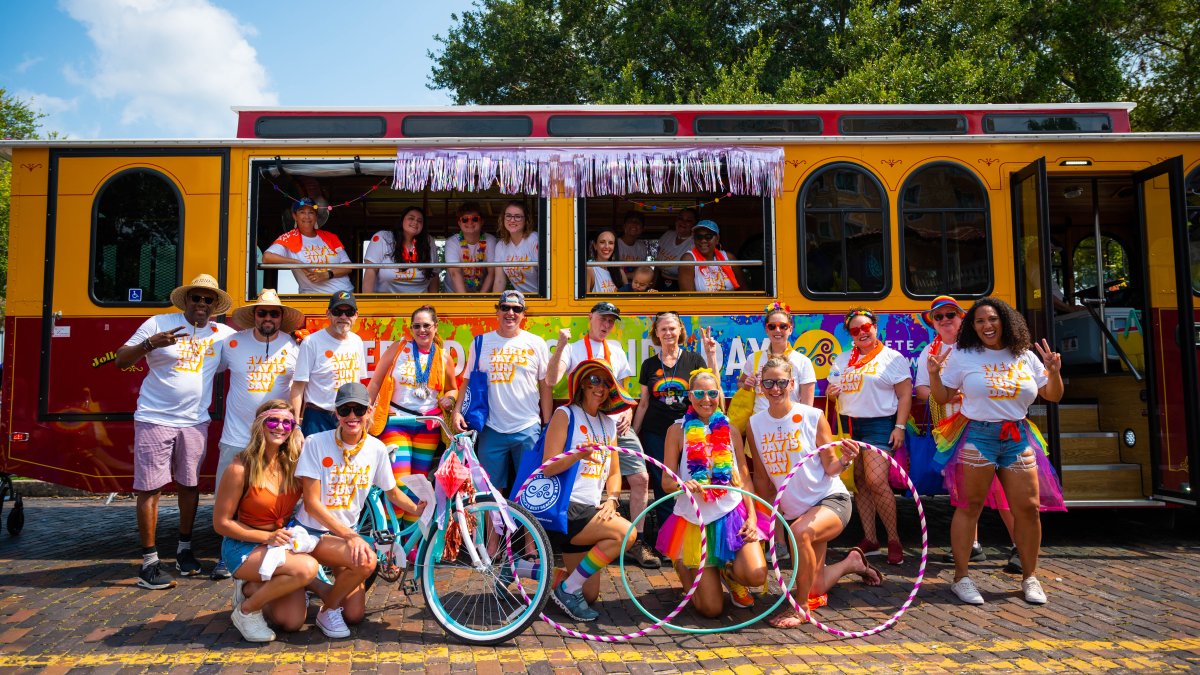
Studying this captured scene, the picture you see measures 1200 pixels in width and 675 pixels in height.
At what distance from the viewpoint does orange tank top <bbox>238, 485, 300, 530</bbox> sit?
15.2ft

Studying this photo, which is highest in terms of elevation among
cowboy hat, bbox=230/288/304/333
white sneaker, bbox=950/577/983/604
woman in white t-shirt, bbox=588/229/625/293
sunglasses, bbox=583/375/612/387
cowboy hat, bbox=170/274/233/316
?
woman in white t-shirt, bbox=588/229/625/293

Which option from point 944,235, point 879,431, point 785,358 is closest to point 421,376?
point 785,358

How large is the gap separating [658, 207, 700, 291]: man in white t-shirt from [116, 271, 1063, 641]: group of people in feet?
3.99

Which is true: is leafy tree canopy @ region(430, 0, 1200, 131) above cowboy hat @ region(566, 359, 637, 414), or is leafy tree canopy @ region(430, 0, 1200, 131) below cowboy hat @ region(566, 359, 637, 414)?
above

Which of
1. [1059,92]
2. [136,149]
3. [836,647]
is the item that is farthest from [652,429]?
[1059,92]

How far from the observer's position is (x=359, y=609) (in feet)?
15.8

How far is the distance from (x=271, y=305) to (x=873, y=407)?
471 centimetres

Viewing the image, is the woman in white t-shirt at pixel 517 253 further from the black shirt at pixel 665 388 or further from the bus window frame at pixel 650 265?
the black shirt at pixel 665 388

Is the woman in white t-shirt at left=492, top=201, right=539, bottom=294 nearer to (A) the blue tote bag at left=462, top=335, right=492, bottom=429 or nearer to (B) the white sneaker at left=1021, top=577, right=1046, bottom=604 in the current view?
(A) the blue tote bag at left=462, top=335, right=492, bottom=429

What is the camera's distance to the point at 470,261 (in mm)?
6898

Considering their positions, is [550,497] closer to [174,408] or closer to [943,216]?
[174,408]

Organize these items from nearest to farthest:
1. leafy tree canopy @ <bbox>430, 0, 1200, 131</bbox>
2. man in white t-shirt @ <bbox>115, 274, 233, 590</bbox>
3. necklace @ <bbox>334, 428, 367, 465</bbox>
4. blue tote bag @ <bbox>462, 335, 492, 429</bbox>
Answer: necklace @ <bbox>334, 428, 367, 465</bbox>
man in white t-shirt @ <bbox>115, 274, 233, 590</bbox>
blue tote bag @ <bbox>462, 335, 492, 429</bbox>
leafy tree canopy @ <bbox>430, 0, 1200, 131</bbox>

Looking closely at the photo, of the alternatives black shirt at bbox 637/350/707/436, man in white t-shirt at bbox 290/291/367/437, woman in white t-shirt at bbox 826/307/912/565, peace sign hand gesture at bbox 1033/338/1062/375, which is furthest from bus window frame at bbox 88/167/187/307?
peace sign hand gesture at bbox 1033/338/1062/375

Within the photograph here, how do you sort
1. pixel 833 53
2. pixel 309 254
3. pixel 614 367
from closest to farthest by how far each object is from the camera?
pixel 614 367
pixel 309 254
pixel 833 53
